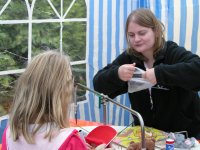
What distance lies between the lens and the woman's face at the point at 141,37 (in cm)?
179

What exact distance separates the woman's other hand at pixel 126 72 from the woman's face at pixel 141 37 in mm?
117

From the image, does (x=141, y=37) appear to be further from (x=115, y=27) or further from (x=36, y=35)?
(x=115, y=27)

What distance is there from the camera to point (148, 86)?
5.88 ft

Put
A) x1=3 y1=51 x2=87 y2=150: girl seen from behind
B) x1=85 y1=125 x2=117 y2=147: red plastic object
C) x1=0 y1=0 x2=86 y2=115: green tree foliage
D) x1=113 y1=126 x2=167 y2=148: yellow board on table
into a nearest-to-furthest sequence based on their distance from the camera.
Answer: x1=3 y1=51 x2=87 y2=150: girl seen from behind, x1=85 y1=125 x2=117 y2=147: red plastic object, x1=113 y1=126 x2=167 y2=148: yellow board on table, x1=0 y1=0 x2=86 y2=115: green tree foliage

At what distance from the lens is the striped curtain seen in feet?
9.25

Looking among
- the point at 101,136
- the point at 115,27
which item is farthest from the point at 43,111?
the point at 115,27

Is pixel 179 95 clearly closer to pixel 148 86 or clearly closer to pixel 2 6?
Answer: pixel 148 86

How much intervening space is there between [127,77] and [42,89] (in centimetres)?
70

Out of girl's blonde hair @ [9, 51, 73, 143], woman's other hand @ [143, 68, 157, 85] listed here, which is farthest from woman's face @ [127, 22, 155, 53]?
girl's blonde hair @ [9, 51, 73, 143]

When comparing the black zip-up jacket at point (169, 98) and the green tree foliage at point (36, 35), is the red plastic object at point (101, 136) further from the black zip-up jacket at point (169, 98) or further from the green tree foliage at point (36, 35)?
the green tree foliage at point (36, 35)

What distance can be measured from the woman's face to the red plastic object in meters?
0.54

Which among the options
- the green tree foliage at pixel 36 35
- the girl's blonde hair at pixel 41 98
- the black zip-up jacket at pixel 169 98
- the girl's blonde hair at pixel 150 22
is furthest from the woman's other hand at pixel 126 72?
the green tree foliage at pixel 36 35

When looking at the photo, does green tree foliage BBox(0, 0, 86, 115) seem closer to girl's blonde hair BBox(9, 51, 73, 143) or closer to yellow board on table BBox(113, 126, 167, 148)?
yellow board on table BBox(113, 126, 167, 148)

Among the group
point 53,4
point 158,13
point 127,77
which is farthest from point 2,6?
point 158,13
